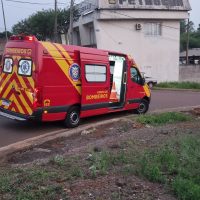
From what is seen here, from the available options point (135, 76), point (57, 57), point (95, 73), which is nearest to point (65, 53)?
point (57, 57)

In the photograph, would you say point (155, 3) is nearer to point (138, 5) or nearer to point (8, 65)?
point (138, 5)

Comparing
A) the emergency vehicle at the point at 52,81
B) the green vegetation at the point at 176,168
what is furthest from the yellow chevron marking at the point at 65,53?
the green vegetation at the point at 176,168

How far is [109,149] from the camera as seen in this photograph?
821cm

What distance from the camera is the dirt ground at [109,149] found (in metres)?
5.53

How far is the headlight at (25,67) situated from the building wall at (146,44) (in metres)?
27.1

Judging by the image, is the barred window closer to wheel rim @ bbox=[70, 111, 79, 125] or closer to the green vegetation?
wheel rim @ bbox=[70, 111, 79, 125]

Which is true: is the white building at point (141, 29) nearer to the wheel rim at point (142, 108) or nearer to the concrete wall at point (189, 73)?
the concrete wall at point (189, 73)

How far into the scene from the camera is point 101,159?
7.03m

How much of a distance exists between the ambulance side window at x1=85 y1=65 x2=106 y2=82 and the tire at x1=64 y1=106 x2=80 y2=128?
98 centimetres

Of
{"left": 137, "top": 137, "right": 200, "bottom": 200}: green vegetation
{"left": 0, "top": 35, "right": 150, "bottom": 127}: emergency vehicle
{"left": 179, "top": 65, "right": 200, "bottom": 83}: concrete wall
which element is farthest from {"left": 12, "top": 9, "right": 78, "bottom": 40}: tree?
{"left": 137, "top": 137, "right": 200, "bottom": 200}: green vegetation

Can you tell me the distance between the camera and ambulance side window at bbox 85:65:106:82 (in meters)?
12.8

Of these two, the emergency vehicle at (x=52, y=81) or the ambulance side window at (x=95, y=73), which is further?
the ambulance side window at (x=95, y=73)

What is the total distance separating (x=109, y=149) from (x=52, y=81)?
3.85 m

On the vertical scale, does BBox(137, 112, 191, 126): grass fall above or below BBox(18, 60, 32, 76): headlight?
below
